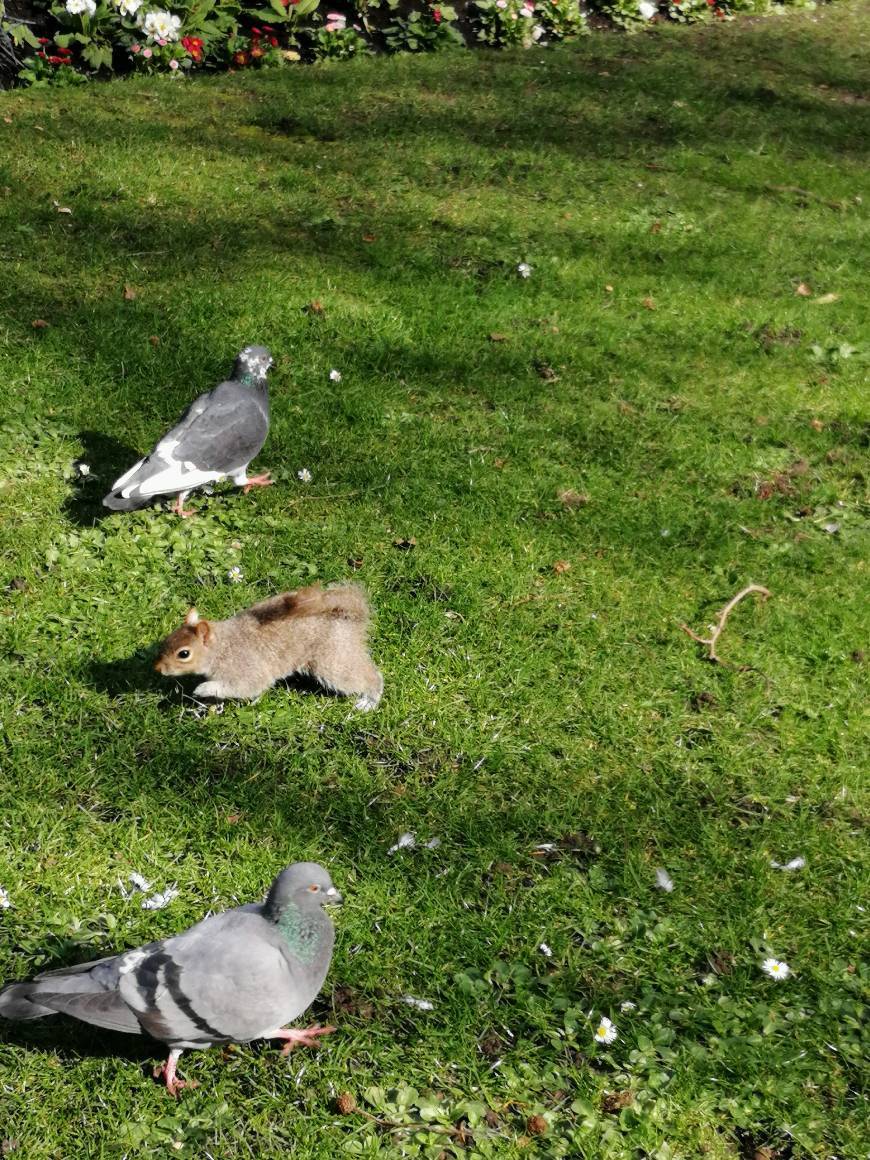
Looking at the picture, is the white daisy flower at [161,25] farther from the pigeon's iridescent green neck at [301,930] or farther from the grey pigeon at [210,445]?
the pigeon's iridescent green neck at [301,930]

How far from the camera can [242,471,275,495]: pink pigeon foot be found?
201 inches

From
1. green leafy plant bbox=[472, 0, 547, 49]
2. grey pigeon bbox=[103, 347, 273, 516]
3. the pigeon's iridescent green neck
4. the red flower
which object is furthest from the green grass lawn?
green leafy plant bbox=[472, 0, 547, 49]

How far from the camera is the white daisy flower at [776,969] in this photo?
3.40m

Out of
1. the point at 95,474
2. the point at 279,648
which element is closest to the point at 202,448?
the point at 95,474

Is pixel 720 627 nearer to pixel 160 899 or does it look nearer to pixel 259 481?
pixel 259 481

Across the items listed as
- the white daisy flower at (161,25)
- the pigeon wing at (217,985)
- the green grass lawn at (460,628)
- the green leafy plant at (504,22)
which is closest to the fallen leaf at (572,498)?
the green grass lawn at (460,628)

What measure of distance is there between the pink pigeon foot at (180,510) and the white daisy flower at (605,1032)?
2.93m

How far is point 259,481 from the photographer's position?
5113mm

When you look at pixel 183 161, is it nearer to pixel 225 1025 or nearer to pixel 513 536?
pixel 513 536

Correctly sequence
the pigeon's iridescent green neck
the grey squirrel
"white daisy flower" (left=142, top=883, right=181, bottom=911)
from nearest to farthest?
the pigeon's iridescent green neck, "white daisy flower" (left=142, top=883, right=181, bottom=911), the grey squirrel

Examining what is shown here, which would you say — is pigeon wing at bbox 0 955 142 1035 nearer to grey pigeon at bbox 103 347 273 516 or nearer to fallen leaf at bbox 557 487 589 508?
grey pigeon at bbox 103 347 273 516

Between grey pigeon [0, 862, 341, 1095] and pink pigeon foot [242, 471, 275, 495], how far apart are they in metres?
2.60

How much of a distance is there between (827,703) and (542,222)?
4849 mm

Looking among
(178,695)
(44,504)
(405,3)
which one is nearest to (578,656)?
(178,695)
